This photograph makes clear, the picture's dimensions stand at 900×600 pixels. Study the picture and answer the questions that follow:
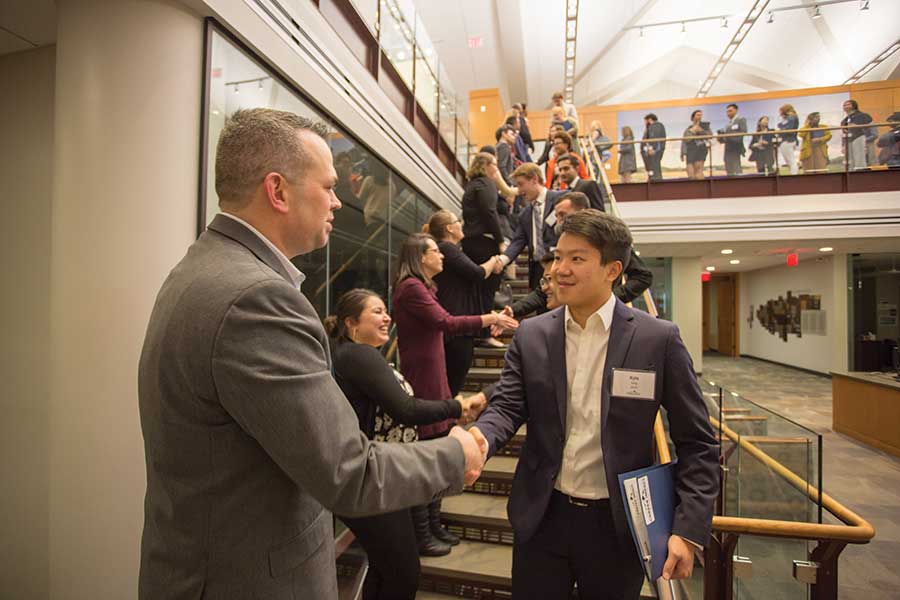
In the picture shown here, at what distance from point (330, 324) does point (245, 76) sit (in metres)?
1.47

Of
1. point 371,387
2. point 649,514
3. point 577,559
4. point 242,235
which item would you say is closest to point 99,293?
point 371,387

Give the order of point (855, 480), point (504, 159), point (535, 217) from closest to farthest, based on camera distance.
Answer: point (535, 217)
point (855, 480)
point (504, 159)

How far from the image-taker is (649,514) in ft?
4.32

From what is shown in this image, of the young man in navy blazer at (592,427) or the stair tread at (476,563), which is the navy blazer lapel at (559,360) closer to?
the young man in navy blazer at (592,427)

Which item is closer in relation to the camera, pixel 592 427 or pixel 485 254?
pixel 592 427

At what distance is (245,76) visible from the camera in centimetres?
250

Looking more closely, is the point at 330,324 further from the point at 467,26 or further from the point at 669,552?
the point at 467,26

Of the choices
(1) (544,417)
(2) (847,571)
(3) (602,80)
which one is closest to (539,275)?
(1) (544,417)

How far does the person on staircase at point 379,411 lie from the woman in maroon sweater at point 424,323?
0.51m

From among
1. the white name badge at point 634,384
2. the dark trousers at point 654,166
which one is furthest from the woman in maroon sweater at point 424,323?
the dark trousers at point 654,166

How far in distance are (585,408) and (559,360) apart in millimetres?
173

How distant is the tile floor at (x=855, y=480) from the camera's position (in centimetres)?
381

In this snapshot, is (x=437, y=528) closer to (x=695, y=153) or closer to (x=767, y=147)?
(x=695, y=153)

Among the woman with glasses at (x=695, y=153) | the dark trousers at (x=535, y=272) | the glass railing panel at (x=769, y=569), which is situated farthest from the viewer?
A: the woman with glasses at (x=695, y=153)
